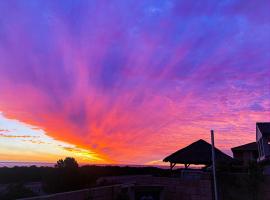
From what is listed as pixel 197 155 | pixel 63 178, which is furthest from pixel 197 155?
pixel 63 178

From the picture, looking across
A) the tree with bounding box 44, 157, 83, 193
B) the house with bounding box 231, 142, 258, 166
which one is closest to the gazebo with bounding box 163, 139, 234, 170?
the tree with bounding box 44, 157, 83, 193

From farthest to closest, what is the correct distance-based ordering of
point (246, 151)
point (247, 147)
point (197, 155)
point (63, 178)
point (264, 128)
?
point (247, 147), point (246, 151), point (264, 128), point (197, 155), point (63, 178)

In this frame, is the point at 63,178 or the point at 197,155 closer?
the point at 63,178

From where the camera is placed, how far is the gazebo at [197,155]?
57.7ft

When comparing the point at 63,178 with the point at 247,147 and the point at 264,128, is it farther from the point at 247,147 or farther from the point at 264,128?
the point at 247,147

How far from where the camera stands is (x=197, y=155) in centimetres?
1788

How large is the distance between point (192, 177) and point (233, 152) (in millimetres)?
19664

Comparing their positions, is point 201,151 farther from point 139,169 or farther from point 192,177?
point 139,169

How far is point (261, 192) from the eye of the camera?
1371cm

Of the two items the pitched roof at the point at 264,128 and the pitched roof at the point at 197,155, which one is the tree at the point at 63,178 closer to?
the pitched roof at the point at 197,155

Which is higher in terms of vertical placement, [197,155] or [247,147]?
[247,147]

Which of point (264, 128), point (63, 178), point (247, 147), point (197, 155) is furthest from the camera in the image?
point (247, 147)

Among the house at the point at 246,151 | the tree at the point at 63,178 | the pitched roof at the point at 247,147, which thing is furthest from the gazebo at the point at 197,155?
the pitched roof at the point at 247,147

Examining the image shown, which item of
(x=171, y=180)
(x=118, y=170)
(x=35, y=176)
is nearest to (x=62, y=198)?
(x=171, y=180)
